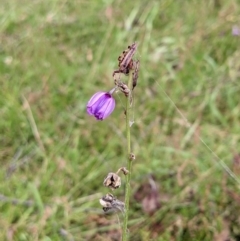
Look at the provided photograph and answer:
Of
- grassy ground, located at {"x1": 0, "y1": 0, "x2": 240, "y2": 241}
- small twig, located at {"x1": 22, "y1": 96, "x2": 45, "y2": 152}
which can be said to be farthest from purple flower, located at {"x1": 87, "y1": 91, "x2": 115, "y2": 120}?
small twig, located at {"x1": 22, "y1": 96, "x2": 45, "y2": 152}

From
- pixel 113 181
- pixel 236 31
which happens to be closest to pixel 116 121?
pixel 236 31

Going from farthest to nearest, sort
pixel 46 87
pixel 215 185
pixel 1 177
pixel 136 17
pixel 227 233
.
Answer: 1. pixel 136 17
2. pixel 46 87
3. pixel 1 177
4. pixel 215 185
5. pixel 227 233

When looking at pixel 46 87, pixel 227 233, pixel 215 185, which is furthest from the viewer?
pixel 46 87

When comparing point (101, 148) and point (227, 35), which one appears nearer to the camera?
point (101, 148)

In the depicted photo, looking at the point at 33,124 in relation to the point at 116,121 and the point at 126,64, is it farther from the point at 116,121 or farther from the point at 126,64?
the point at 126,64

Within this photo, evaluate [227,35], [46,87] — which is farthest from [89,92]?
[227,35]

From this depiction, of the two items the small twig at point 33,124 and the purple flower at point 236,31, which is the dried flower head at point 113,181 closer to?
the small twig at point 33,124

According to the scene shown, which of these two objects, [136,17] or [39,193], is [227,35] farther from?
[39,193]

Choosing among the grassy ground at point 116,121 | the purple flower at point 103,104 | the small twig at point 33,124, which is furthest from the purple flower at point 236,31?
the purple flower at point 103,104
